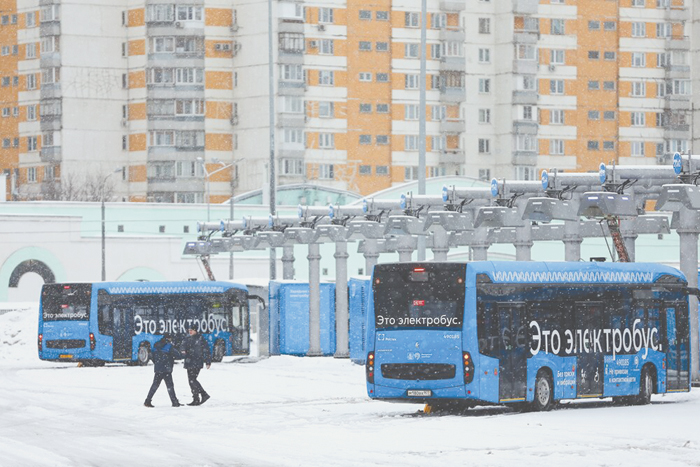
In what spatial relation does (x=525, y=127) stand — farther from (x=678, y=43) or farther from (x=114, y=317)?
(x=114, y=317)

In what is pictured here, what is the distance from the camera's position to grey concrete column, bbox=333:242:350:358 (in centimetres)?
4584

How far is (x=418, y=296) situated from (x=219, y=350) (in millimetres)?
22836

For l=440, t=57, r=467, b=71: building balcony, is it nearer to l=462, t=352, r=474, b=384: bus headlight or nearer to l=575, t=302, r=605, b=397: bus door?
l=575, t=302, r=605, b=397: bus door

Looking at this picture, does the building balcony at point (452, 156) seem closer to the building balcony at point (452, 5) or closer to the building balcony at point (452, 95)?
the building balcony at point (452, 95)

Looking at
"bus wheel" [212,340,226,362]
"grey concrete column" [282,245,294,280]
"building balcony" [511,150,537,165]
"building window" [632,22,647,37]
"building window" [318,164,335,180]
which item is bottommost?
"bus wheel" [212,340,226,362]

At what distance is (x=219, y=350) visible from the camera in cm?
4753

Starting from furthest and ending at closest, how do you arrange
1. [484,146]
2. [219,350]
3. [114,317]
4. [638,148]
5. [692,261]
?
[638,148] < [484,146] < [219,350] < [114,317] < [692,261]

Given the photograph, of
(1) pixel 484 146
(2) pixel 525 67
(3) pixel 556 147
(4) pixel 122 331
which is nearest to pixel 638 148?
(3) pixel 556 147

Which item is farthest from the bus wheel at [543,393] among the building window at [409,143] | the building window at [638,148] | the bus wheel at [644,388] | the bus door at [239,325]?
the building window at [638,148]

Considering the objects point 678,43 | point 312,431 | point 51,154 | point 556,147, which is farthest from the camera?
point 678,43

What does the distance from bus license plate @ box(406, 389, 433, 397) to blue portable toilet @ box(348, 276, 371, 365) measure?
52.9ft

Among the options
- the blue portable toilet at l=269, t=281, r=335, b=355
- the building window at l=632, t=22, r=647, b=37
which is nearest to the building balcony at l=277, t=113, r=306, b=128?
the building window at l=632, t=22, r=647, b=37

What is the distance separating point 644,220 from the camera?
37.1 meters

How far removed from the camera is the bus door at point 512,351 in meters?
25.2
